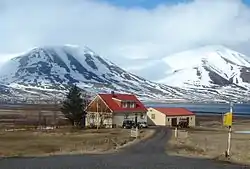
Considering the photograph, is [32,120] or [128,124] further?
[32,120]

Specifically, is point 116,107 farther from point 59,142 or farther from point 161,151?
point 161,151

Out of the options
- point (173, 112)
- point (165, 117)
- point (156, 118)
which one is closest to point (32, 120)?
point (156, 118)

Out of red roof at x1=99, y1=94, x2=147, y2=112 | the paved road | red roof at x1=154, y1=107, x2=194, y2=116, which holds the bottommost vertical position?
the paved road

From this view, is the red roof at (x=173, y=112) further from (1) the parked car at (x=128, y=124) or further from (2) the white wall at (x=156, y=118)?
(1) the parked car at (x=128, y=124)

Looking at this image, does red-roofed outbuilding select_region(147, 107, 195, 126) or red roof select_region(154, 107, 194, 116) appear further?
red roof select_region(154, 107, 194, 116)

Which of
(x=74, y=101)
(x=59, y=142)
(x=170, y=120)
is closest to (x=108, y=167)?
(x=59, y=142)

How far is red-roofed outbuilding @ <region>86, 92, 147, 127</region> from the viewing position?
94562 mm

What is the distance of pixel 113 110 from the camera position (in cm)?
9394

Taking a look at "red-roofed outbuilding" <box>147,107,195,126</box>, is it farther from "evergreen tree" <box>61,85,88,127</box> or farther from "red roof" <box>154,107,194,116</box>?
→ "evergreen tree" <box>61,85,88,127</box>

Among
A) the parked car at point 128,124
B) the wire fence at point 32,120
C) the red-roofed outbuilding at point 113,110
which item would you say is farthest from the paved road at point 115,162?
the wire fence at point 32,120

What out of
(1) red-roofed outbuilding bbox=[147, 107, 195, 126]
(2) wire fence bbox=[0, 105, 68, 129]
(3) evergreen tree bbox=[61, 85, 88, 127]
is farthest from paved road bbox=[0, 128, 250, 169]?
(1) red-roofed outbuilding bbox=[147, 107, 195, 126]

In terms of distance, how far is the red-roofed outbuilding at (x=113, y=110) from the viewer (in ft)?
310

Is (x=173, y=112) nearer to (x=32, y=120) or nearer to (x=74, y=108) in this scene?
(x=74, y=108)

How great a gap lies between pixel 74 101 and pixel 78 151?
46.9 m
